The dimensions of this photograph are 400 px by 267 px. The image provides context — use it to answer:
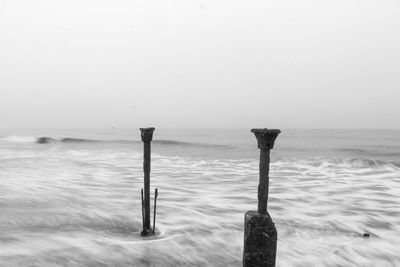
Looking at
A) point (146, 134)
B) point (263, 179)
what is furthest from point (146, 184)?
point (263, 179)

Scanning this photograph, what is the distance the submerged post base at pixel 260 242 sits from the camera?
4.22m

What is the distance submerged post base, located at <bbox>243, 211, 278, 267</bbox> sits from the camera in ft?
13.8

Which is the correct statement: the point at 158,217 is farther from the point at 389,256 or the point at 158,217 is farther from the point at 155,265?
the point at 389,256

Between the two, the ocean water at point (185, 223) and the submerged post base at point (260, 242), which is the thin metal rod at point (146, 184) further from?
the submerged post base at point (260, 242)

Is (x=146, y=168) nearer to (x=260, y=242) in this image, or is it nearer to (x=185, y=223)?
(x=185, y=223)

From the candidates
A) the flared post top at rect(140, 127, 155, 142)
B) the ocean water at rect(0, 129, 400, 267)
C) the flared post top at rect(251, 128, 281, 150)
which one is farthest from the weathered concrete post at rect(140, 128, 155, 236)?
the flared post top at rect(251, 128, 281, 150)

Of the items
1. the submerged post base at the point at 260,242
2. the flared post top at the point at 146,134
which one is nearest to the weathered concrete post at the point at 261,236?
the submerged post base at the point at 260,242

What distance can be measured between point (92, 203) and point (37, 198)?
73.1 inches

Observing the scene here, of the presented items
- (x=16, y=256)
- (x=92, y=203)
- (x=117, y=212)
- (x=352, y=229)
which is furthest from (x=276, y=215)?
(x=16, y=256)

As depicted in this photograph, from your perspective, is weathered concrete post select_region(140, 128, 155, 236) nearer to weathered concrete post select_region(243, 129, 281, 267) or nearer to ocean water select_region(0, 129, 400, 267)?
ocean water select_region(0, 129, 400, 267)

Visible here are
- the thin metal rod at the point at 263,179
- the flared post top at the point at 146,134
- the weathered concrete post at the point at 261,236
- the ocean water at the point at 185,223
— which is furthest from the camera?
the flared post top at the point at 146,134

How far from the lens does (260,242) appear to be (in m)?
4.21

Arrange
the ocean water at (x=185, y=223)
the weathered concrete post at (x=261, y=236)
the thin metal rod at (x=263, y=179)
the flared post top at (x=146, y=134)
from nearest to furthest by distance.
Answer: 1. the weathered concrete post at (x=261, y=236)
2. the thin metal rod at (x=263, y=179)
3. the ocean water at (x=185, y=223)
4. the flared post top at (x=146, y=134)

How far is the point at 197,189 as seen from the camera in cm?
1477
